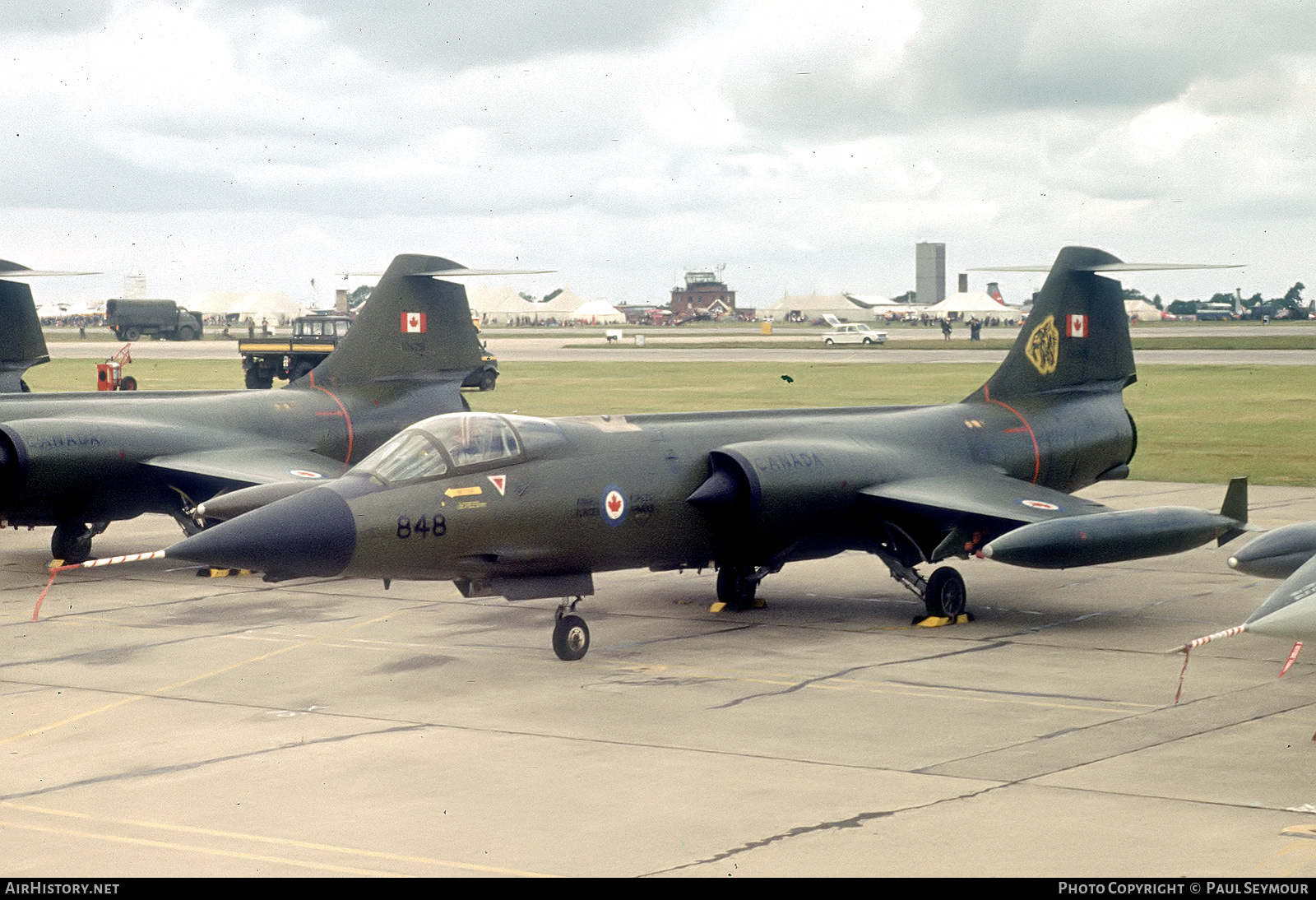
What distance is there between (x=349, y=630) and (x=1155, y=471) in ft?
64.6

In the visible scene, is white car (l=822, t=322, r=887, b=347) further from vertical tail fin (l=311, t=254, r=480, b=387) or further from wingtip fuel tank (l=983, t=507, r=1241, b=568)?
wingtip fuel tank (l=983, t=507, r=1241, b=568)

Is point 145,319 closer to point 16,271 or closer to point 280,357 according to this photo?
point 280,357

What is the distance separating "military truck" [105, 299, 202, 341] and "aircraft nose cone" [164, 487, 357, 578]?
104 metres

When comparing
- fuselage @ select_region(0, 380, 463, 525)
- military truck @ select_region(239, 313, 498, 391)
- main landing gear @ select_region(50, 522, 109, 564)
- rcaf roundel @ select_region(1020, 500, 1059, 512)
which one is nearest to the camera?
rcaf roundel @ select_region(1020, 500, 1059, 512)

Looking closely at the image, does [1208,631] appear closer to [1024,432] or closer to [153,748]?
[1024,432]

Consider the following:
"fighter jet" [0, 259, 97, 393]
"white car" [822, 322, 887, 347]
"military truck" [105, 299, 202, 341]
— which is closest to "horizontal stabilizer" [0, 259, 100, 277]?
"fighter jet" [0, 259, 97, 393]

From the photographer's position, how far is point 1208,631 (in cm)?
1587

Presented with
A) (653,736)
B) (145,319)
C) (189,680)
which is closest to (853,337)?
(145,319)

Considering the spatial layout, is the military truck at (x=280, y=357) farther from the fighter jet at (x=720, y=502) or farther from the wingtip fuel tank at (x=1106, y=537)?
the wingtip fuel tank at (x=1106, y=537)

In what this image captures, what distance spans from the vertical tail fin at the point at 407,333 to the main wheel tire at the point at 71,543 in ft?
14.3

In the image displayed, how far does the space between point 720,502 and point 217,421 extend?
9.13m

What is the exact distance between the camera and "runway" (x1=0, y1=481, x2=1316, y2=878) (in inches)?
347

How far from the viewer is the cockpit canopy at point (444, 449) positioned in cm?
1425

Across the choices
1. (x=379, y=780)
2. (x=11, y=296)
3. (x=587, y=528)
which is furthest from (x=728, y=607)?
(x=11, y=296)
